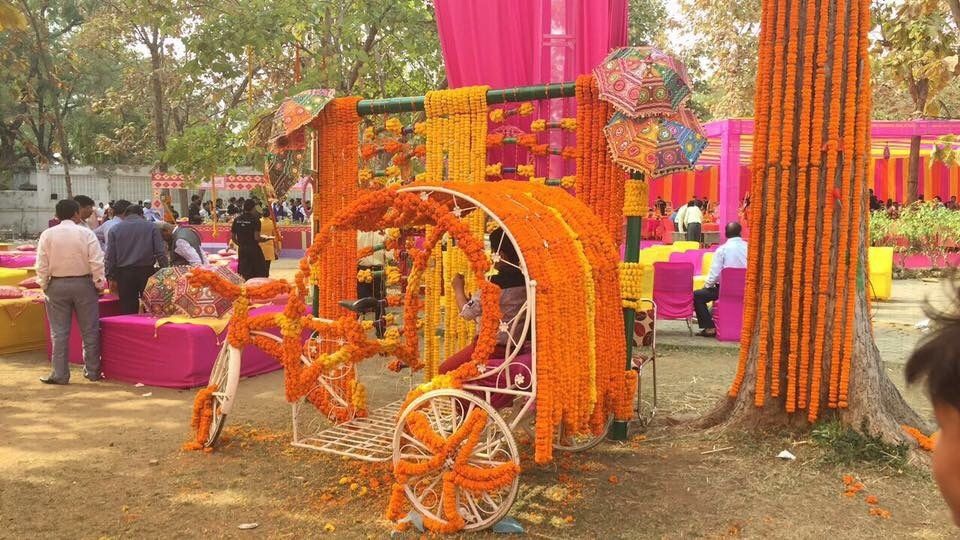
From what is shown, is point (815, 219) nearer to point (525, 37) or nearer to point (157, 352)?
point (525, 37)

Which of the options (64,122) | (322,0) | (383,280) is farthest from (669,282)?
(64,122)

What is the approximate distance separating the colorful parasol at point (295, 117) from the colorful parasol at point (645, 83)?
2403mm

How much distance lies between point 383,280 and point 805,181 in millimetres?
3650

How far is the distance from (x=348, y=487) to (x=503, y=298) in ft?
4.75

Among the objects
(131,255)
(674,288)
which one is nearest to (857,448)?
(674,288)

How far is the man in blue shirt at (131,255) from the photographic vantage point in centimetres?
801

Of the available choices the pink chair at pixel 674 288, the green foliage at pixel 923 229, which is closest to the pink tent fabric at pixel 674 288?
the pink chair at pixel 674 288

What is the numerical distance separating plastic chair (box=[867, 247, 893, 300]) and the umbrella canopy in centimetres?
955

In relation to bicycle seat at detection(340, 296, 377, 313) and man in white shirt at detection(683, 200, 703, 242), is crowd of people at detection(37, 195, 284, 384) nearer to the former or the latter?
bicycle seat at detection(340, 296, 377, 313)

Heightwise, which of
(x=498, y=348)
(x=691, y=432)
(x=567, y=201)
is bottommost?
(x=691, y=432)

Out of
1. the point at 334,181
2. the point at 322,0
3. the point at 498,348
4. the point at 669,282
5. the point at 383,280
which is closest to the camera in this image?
the point at 498,348

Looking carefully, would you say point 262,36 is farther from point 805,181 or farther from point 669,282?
point 805,181

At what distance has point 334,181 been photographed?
257 inches

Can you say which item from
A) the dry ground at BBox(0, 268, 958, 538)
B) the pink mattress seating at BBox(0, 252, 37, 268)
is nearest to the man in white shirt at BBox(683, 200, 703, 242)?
the dry ground at BBox(0, 268, 958, 538)
